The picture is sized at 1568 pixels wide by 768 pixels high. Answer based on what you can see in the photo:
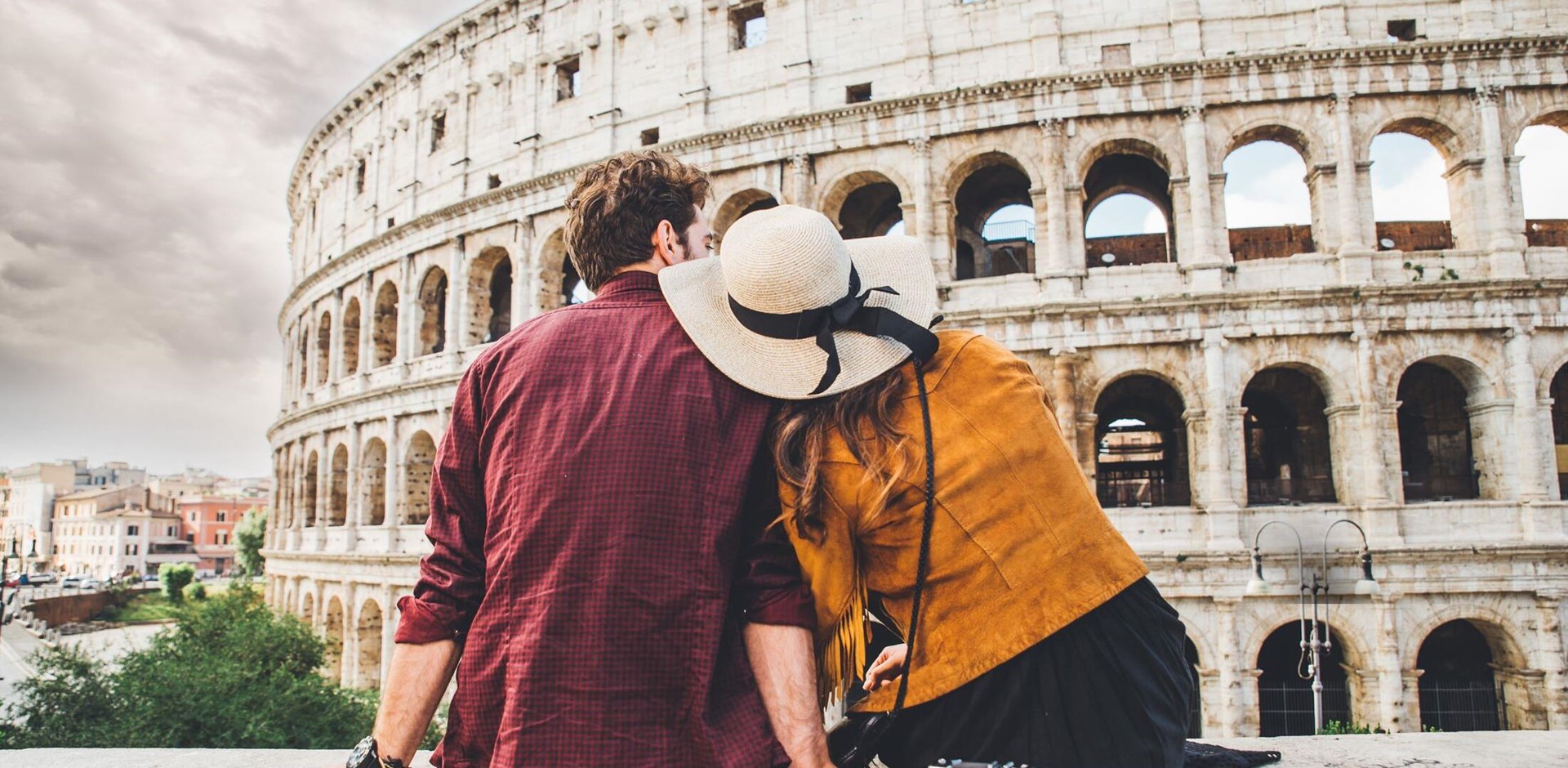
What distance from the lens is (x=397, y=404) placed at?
65.8ft

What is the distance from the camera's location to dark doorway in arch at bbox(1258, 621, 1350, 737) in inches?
559

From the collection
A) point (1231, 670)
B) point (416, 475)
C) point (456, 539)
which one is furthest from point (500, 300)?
point (456, 539)

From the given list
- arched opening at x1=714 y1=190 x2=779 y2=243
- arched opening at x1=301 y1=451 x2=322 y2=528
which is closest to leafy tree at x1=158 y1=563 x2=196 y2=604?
arched opening at x1=301 y1=451 x2=322 y2=528

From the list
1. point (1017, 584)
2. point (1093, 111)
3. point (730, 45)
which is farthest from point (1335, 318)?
point (1017, 584)

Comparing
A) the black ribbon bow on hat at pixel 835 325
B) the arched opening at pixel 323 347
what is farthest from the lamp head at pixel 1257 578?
the arched opening at pixel 323 347

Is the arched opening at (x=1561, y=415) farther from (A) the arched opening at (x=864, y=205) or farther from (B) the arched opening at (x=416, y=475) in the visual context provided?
(B) the arched opening at (x=416, y=475)

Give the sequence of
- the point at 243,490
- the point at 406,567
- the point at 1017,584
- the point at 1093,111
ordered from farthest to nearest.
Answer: the point at 243,490 < the point at 406,567 < the point at 1093,111 < the point at 1017,584

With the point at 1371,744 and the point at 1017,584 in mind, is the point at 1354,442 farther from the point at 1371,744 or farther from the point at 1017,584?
the point at 1017,584

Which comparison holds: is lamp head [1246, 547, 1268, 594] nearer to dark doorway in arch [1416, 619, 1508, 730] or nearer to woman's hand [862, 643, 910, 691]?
dark doorway in arch [1416, 619, 1508, 730]

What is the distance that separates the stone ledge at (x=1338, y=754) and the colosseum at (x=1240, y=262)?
1091 cm

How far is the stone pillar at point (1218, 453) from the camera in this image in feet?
45.0

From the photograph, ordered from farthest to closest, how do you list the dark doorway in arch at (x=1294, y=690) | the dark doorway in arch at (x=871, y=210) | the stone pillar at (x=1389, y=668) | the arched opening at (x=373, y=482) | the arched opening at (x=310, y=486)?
the arched opening at (x=310, y=486) < the arched opening at (x=373, y=482) < the dark doorway in arch at (x=871, y=210) < the dark doorway in arch at (x=1294, y=690) < the stone pillar at (x=1389, y=668)

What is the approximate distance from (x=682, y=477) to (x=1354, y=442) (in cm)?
1515

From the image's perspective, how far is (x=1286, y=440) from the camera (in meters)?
16.5
